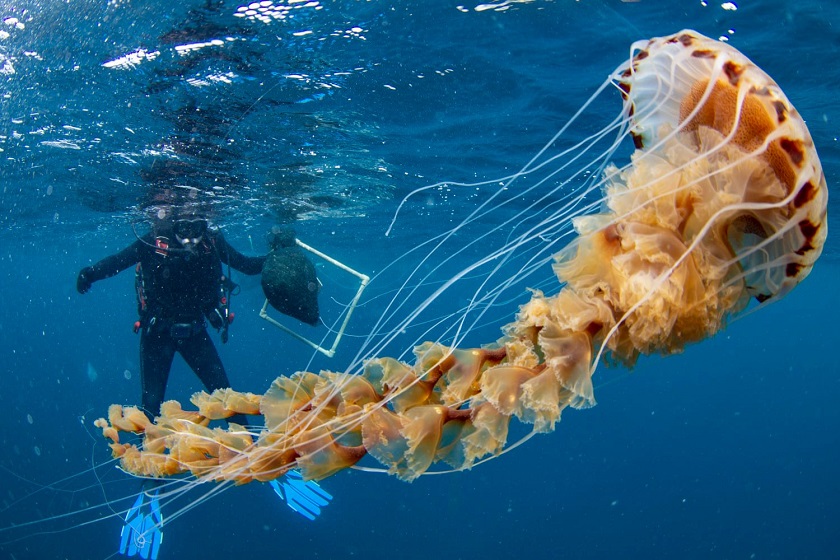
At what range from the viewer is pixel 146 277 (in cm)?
838

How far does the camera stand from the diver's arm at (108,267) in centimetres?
762

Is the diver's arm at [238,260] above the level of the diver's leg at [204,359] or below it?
above

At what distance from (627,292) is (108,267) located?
8465mm

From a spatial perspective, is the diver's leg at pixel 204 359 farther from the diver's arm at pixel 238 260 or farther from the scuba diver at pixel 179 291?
the diver's arm at pixel 238 260

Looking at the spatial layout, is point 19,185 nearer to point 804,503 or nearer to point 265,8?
point 265,8

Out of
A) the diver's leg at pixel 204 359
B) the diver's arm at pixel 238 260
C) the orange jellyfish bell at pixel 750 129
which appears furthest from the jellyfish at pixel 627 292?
the diver's arm at pixel 238 260

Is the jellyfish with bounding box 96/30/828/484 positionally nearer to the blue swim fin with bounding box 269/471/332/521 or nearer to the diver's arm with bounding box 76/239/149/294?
the blue swim fin with bounding box 269/471/332/521

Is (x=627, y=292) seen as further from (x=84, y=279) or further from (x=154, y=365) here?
(x=84, y=279)

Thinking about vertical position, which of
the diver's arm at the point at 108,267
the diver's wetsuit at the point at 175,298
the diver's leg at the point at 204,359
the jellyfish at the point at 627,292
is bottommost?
the diver's leg at the point at 204,359

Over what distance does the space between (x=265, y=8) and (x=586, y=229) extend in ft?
17.9

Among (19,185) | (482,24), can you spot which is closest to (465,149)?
(482,24)

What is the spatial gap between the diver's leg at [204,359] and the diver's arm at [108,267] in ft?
5.00

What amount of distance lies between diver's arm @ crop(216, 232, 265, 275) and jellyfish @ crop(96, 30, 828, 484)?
7094mm

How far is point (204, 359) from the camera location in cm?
807
